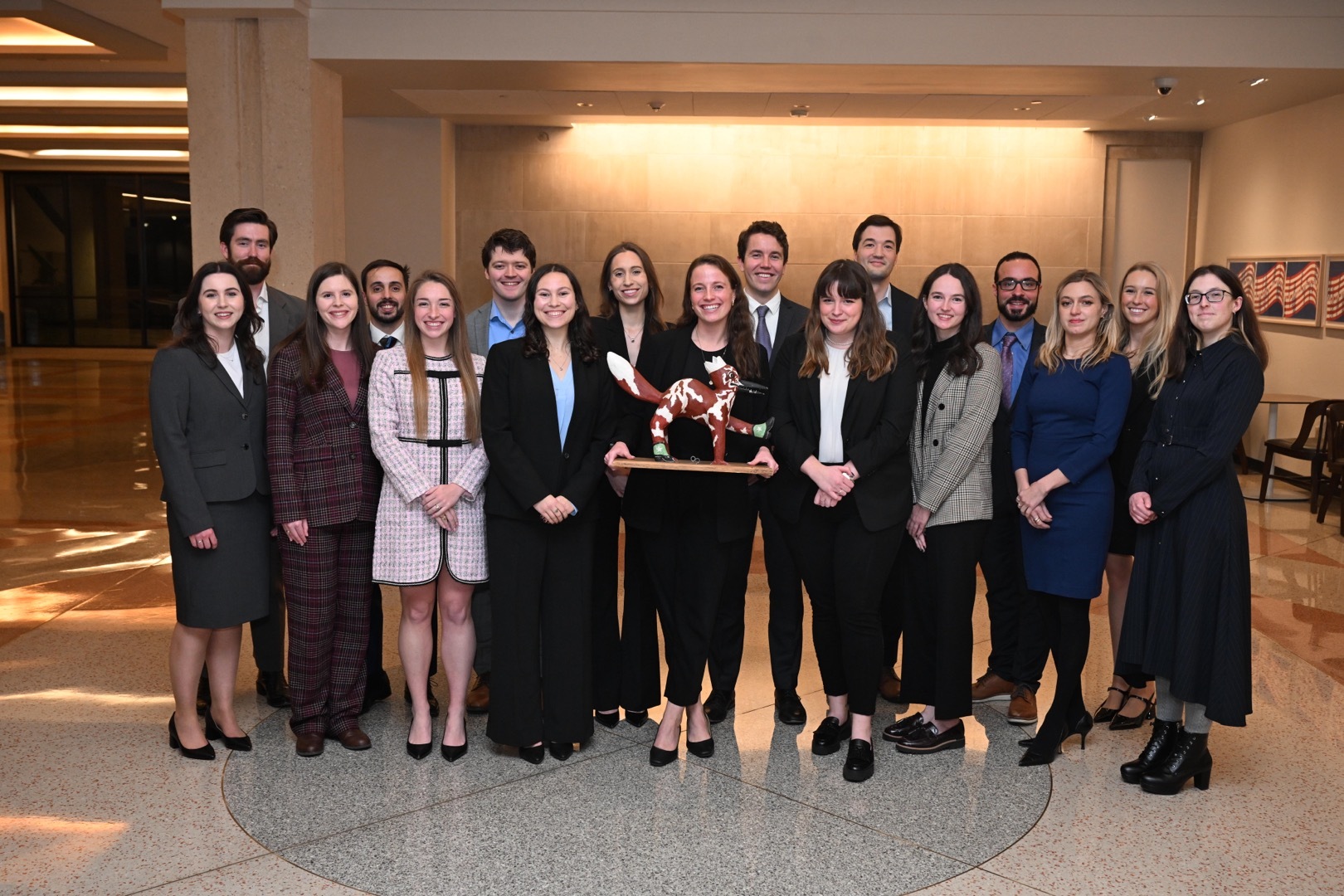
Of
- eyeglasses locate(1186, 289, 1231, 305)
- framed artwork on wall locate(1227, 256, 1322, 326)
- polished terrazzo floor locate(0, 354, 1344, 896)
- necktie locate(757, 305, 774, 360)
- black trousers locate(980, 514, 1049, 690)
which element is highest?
framed artwork on wall locate(1227, 256, 1322, 326)

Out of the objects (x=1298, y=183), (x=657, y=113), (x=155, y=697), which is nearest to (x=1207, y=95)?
(x=1298, y=183)

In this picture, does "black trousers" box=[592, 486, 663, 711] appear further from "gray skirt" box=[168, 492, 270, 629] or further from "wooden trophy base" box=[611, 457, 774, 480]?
"gray skirt" box=[168, 492, 270, 629]

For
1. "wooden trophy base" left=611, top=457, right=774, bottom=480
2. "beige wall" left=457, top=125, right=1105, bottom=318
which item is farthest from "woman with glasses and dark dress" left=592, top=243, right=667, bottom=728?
"beige wall" left=457, top=125, right=1105, bottom=318

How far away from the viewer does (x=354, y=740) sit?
4.12 m

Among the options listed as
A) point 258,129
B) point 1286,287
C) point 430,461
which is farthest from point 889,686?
point 1286,287

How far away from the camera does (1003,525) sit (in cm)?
460

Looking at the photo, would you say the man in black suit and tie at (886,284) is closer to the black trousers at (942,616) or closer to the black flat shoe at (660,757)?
the black trousers at (942,616)

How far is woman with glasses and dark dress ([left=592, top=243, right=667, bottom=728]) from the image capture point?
4258 millimetres

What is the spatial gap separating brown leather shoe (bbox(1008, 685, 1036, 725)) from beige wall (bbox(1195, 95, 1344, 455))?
6.84 metres

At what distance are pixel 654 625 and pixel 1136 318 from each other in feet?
7.16

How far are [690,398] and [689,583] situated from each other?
70 centimetres

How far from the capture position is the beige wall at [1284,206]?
9.71 meters

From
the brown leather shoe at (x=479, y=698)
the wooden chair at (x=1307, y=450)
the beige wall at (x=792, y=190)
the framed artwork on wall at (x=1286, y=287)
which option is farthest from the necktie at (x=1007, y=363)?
the beige wall at (x=792, y=190)

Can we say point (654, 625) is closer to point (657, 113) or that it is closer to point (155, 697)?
point (155, 697)
